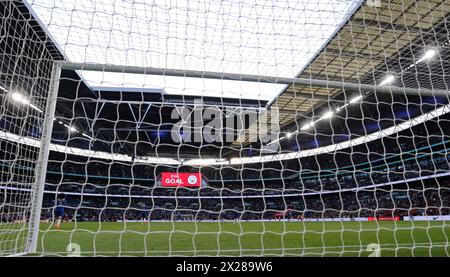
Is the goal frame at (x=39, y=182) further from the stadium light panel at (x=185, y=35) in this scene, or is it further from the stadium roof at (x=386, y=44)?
the stadium roof at (x=386, y=44)

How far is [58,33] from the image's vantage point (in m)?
3.60

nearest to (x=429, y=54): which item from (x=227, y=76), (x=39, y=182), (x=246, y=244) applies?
(x=227, y=76)

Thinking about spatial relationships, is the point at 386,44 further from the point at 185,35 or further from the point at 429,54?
the point at 185,35

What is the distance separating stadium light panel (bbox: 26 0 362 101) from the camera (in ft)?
11.4

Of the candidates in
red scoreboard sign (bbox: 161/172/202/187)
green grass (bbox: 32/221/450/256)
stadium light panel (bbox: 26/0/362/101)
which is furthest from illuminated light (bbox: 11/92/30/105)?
red scoreboard sign (bbox: 161/172/202/187)

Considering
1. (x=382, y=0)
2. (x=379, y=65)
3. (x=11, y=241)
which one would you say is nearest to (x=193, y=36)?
(x=11, y=241)

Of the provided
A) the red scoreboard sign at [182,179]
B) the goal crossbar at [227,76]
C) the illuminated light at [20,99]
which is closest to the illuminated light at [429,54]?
the goal crossbar at [227,76]

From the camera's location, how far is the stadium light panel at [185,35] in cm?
349

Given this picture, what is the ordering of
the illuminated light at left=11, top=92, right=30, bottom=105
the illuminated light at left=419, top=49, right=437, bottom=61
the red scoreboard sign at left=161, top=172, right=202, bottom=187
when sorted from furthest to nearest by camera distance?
the red scoreboard sign at left=161, top=172, right=202, bottom=187 < the illuminated light at left=419, top=49, right=437, bottom=61 < the illuminated light at left=11, top=92, right=30, bottom=105

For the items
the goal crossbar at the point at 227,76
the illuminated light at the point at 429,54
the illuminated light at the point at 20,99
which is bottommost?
the illuminated light at the point at 20,99

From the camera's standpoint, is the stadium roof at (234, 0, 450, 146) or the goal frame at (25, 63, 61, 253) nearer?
the goal frame at (25, 63, 61, 253)

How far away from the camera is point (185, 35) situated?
377 cm

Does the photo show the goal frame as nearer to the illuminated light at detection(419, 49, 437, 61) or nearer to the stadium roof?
the stadium roof
